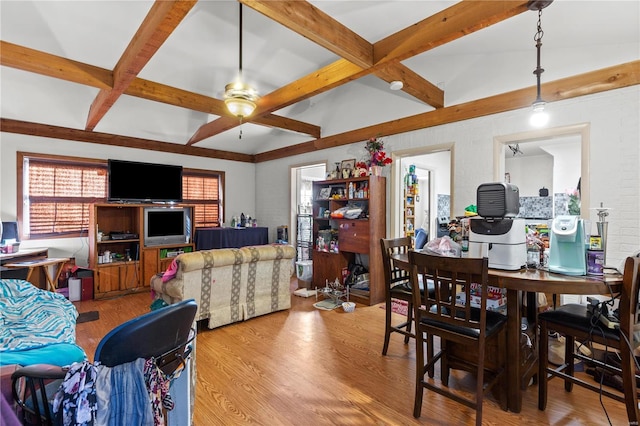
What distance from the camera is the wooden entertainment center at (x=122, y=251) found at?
4641mm

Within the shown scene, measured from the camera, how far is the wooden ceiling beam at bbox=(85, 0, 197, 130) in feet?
6.82

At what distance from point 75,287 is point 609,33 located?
22.2 ft

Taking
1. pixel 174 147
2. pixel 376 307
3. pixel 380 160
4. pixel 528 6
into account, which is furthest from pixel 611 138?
pixel 174 147

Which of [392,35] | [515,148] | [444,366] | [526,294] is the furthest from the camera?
[515,148]

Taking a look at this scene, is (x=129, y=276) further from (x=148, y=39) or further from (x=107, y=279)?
(x=148, y=39)

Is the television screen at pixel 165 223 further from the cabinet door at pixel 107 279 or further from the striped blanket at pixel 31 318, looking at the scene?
the striped blanket at pixel 31 318

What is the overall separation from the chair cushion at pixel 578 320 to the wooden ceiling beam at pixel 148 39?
10.1ft

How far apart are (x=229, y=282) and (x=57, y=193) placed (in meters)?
3.57

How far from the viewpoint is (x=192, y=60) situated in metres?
3.57

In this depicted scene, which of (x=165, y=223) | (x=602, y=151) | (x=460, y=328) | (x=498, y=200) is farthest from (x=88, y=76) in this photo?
(x=602, y=151)

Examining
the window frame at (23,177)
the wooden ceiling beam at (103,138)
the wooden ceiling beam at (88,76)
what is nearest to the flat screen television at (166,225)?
the window frame at (23,177)

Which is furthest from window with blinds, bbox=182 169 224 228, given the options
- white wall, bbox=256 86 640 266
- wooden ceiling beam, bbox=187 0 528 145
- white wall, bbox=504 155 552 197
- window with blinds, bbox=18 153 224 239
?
white wall, bbox=504 155 552 197

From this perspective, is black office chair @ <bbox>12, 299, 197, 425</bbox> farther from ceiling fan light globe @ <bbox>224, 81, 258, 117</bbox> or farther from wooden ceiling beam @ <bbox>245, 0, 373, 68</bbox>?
ceiling fan light globe @ <bbox>224, 81, 258, 117</bbox>

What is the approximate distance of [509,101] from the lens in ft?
11.0
